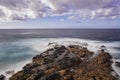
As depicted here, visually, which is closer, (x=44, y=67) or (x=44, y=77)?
(x=44, y=77)

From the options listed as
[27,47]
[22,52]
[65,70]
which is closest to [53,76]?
[65,70]

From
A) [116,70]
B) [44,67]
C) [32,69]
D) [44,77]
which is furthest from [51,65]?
[116,70]

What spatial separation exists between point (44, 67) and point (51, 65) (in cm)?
142

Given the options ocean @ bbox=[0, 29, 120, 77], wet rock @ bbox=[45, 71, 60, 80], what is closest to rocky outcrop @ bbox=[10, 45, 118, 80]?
wet rock @ bbox=[45, 71, 60, 80]

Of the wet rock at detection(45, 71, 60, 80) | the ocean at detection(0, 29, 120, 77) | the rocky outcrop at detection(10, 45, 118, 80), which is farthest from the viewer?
the ocean at detection(0, 29, 120, 77)

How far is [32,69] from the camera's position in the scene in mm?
28188

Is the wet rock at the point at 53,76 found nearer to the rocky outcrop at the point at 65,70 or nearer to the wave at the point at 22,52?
the rocky outcrop at the point at 65,70

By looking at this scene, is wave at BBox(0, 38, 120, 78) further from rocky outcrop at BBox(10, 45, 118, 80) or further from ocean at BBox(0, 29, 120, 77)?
rocky outcrop at BBox(10, 45, 118, 80)

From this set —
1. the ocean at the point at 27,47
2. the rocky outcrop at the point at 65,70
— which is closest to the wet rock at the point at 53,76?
the rocky outcrop at the point at 65,70

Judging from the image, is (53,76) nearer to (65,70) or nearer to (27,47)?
(65,70)

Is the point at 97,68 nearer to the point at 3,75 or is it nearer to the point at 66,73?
the point at 66,73

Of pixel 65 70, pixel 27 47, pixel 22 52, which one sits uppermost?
pixel 65 70

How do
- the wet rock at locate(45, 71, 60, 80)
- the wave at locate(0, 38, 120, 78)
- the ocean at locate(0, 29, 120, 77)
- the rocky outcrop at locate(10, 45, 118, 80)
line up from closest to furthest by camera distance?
the wet rock at locate(45, 71, 60, 80)
the rocky outcrop at locate(10, 45, 118, 80)
the wave at locate(0, 38, 120, 78)
the ocean at locate(0, 29, 120, 77)

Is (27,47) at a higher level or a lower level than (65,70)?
lower
